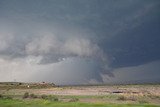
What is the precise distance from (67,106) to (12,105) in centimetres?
917

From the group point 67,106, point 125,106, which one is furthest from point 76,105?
point 125,106

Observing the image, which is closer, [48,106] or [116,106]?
[116,106]

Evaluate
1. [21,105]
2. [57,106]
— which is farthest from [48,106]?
[21,105]

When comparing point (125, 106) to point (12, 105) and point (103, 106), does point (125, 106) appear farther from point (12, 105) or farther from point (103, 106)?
point (12, 105)

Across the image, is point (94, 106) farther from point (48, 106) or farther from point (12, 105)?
point (12, 105)

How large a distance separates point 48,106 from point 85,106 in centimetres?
531

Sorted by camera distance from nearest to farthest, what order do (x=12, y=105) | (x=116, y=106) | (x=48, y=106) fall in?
(x=116, y=106), (x=48, y=106), (x=12, y=105)

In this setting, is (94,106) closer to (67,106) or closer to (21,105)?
(67,106)

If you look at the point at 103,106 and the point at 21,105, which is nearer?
the point at 103,106

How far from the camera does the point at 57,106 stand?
38.0 meters

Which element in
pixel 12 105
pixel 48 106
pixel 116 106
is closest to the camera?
pixel 116 106

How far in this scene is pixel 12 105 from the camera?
4188 cm

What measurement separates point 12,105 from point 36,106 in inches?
155

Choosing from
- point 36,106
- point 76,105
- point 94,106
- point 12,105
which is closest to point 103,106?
point 94,106
